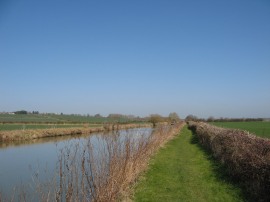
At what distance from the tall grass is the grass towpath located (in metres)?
0.60

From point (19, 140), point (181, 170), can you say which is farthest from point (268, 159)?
point (19, 140)

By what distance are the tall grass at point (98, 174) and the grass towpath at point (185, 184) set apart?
0.60 meters

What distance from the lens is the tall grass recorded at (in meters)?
6.09

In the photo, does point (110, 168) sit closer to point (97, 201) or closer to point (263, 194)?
point (97, 201)

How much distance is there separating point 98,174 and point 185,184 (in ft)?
18.3

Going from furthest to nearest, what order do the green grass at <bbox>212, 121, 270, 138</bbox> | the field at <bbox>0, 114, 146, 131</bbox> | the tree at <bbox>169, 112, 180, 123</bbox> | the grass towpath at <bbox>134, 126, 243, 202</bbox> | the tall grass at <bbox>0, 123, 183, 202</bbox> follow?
the tree at <bbox>169, 112, 180, 123</bbox> < the field at <bbox>0, 114, 146, 131</bbox> < the green grass at <bbox>212, 121, 270, 138</bbox> < the grass towpath at <bbox>134, 126, 243, 202</bbox> < the tall grass at <bbox>0, 123, 183, 202</bbox>

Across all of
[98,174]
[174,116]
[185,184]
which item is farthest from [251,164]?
[174,116]

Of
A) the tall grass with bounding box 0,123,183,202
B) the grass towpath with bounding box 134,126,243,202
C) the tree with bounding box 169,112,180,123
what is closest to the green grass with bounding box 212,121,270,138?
the grass towpath with bounding box 134,126,243,202

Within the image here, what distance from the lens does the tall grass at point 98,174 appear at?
6.09 metres

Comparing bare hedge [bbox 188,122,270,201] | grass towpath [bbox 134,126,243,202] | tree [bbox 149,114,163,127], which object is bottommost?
grass towpath [bbox 134,126,243,202]

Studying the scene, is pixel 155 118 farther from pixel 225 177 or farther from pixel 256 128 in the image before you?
pixel 225 177

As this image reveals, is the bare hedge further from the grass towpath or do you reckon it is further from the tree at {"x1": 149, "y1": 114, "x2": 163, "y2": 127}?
the tree at {"x1": 149, "y1": 114, "x2": 163, "y2": 127}

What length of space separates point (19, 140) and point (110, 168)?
29.9 metres

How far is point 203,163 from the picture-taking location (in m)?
17.3
